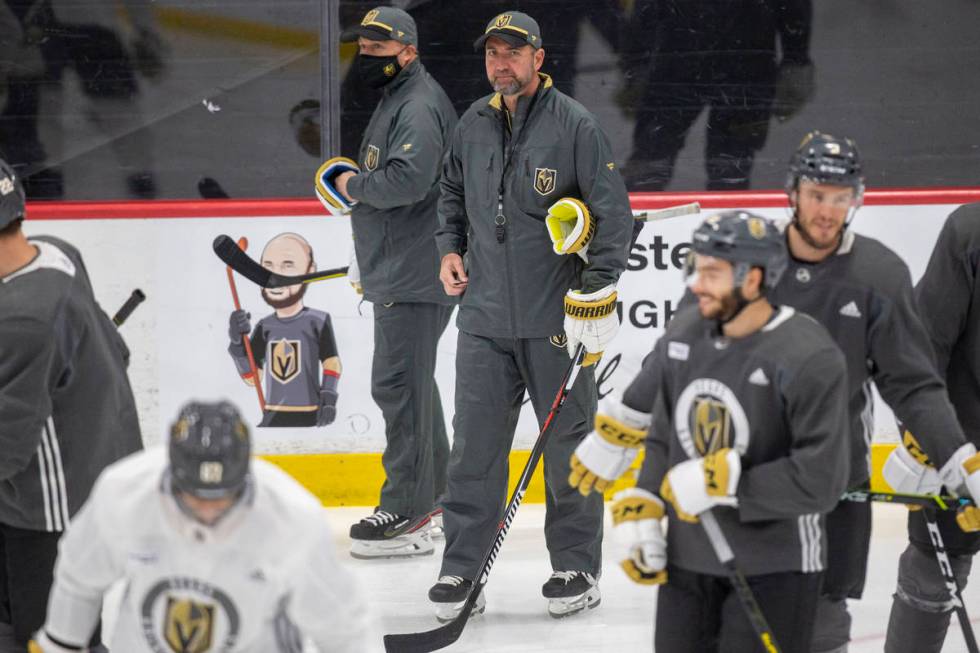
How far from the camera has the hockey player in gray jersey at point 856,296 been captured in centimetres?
292

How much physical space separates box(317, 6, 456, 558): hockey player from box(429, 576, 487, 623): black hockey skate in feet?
2.18

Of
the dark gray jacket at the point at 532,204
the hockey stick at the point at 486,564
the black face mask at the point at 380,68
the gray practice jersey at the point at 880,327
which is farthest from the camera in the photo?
the black face mask at the point at 380,68

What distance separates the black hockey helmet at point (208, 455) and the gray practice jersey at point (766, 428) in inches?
34.3

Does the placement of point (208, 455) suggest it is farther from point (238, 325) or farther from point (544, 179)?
point (238, 325)

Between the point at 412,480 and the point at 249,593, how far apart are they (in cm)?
254

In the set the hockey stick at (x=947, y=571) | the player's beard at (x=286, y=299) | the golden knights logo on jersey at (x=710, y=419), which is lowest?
the hockey stick at (x=947, y=571)

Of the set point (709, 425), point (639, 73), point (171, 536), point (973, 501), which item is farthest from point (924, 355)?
point (639, 73)

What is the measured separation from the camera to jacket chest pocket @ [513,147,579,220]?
4.02 meters

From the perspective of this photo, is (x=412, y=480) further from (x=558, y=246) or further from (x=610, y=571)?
(x=558, y=246)

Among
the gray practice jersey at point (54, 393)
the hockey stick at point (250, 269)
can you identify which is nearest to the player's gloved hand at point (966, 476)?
the gray practice jersey at point (54, 393)

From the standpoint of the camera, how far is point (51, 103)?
17.5ft

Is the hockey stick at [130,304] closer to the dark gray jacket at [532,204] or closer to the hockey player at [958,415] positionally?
the dark gray jacket at [532,204]

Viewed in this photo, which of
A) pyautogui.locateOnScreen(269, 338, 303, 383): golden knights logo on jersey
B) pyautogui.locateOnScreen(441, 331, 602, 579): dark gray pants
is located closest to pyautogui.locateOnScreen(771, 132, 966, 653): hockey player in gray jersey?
pyautogui.locateOnScreen(441, 331, 602, 579): dark gray pants

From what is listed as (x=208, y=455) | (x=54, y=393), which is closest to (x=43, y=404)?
(x=54, y=393)
